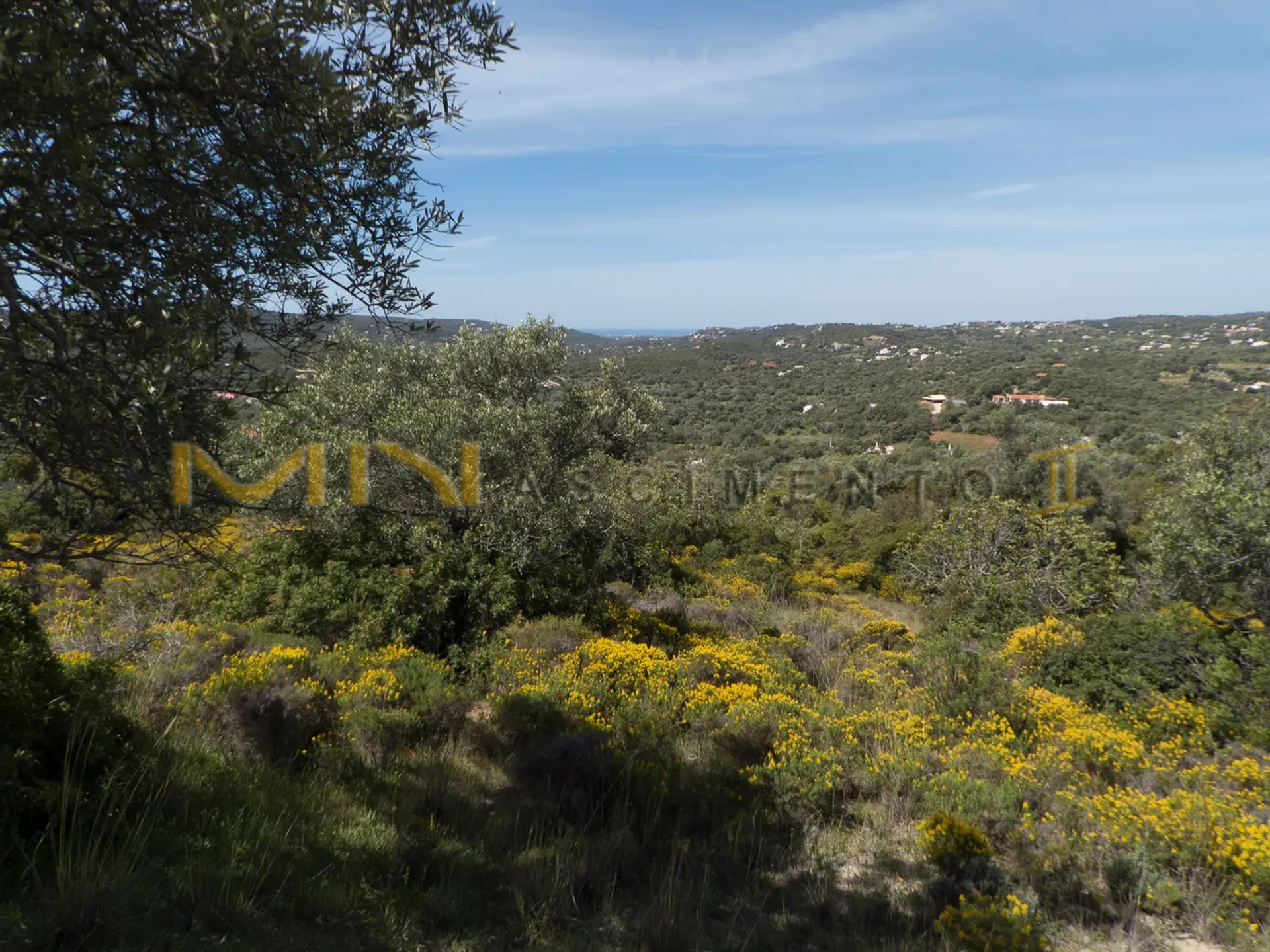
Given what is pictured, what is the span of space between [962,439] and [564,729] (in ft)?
133

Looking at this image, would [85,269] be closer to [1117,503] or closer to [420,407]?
[420,407]

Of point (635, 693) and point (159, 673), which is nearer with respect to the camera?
point (159, 673)

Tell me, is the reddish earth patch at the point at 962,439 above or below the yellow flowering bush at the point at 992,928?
below

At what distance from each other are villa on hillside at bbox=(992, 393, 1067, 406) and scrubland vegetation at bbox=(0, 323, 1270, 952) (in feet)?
119

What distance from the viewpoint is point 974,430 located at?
43094 mm

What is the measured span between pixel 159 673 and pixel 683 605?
7886 millimetres

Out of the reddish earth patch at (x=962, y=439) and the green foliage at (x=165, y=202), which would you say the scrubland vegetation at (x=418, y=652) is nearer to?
the green foliage at (x=165, y=202)

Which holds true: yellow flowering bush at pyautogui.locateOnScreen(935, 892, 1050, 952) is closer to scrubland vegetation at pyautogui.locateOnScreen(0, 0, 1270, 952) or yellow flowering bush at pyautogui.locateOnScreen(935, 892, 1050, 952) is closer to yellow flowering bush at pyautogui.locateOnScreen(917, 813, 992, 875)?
scrubland vegetation at pyautogui.locateOnScreen(0, 0, 1270, 952)

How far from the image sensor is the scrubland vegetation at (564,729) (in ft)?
10.5

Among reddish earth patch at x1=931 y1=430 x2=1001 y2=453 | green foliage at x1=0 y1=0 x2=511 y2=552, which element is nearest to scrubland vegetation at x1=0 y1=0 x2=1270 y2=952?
green foliage at x1=0 y1=0 x2=511 y2=552

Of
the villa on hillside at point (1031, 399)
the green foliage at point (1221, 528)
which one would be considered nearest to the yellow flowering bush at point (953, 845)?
the green foliage at point (1221, 528)

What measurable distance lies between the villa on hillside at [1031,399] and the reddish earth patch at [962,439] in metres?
3.51

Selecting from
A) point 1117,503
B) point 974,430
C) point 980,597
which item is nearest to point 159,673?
point 980,597

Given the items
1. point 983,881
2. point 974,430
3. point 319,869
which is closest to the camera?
point 319,869
